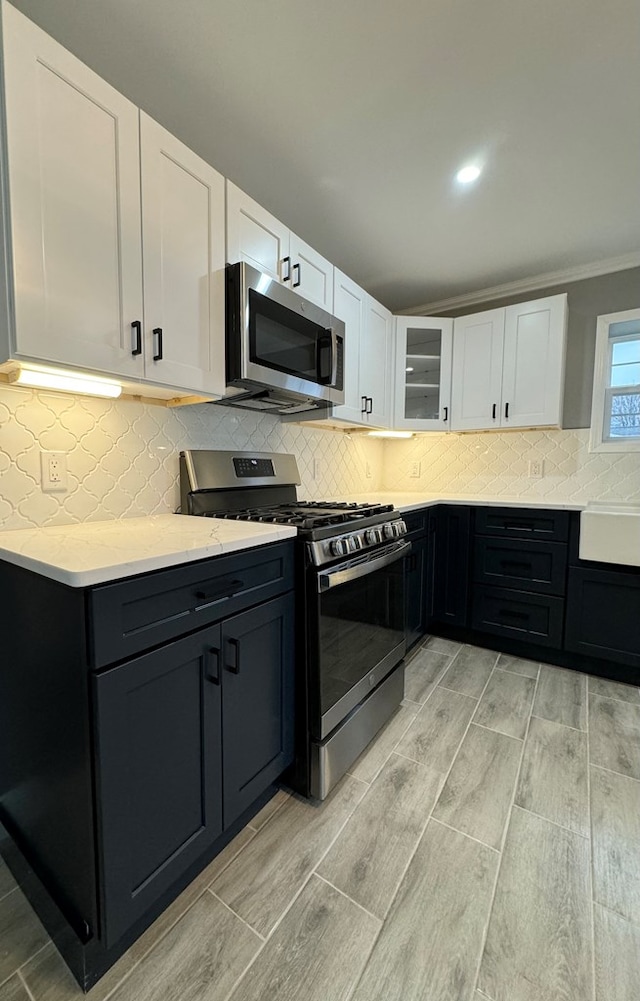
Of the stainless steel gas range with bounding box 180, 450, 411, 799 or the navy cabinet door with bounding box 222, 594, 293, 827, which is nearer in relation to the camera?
the navy cabinet door with bounding box 222, 594, 293, 827

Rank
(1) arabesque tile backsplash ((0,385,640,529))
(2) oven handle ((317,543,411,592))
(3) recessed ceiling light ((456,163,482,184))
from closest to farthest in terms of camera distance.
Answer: (1) arabesque tile backsplash ((0,385,640,529)) < (2) oven handle ((317,543,411,592)) < (3) recessed ceiling light ((456,163,482,184))

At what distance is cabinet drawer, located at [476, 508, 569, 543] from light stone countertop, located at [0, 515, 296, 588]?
5.51 feet

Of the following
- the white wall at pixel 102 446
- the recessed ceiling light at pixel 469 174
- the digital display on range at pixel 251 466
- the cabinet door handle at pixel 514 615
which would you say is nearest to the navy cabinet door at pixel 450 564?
the cabinet door handle at pixel 514 615

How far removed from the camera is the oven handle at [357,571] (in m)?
1.43

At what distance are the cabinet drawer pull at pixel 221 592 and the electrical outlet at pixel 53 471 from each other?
2.30 ft

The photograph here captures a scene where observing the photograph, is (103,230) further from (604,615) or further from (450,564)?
(604,615)

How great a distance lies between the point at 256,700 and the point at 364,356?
203cm

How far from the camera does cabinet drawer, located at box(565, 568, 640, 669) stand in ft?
7.32

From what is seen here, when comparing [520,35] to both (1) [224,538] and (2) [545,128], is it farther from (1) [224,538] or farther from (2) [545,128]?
(1) [224,538]

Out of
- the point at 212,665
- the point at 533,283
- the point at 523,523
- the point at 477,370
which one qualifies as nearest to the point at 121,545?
the point at 212,665

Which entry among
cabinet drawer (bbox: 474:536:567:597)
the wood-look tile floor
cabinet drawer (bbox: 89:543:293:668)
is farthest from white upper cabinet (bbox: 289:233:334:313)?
the wood-look tile floor

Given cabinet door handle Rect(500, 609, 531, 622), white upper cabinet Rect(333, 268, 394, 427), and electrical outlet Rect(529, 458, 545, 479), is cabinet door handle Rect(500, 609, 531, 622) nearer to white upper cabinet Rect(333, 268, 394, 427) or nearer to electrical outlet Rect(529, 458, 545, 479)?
electrical outlet Rect(529, 458, 545, 479)

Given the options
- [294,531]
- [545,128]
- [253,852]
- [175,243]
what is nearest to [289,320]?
[175,243]

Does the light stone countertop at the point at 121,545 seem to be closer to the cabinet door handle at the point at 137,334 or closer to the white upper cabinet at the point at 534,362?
the cabinet door handle at the point at 137,334
